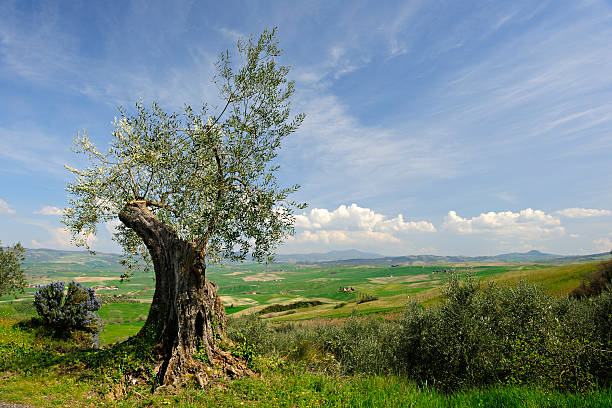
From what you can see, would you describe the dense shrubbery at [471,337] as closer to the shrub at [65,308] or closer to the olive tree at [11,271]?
the shrub at [65,308]

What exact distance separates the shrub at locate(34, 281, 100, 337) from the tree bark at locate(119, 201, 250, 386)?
11699 millimetres

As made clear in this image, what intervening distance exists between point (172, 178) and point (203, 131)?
344 centimetres

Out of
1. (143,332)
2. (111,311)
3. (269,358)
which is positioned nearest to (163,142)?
(143,332)

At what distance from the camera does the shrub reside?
2334 cm

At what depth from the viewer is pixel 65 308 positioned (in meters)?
23.8

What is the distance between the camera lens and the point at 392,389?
12.1 m

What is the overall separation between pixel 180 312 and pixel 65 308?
633 inches

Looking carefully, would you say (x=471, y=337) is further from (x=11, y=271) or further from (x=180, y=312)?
(x=11, y=271)

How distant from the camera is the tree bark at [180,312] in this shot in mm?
14383

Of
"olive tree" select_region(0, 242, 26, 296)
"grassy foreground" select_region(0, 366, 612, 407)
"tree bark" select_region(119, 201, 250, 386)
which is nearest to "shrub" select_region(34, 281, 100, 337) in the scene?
"grassy foreground" select_region(0, 366, 612, 407)

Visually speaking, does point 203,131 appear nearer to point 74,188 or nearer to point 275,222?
point 275,222

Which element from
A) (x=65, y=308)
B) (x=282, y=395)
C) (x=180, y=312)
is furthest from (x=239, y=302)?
(x=282, y=395)

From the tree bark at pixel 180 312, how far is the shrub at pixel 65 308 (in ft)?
38.4

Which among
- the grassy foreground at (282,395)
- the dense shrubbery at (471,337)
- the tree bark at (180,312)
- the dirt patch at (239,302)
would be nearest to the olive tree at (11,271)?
the dense shrubbery at (471,337)
